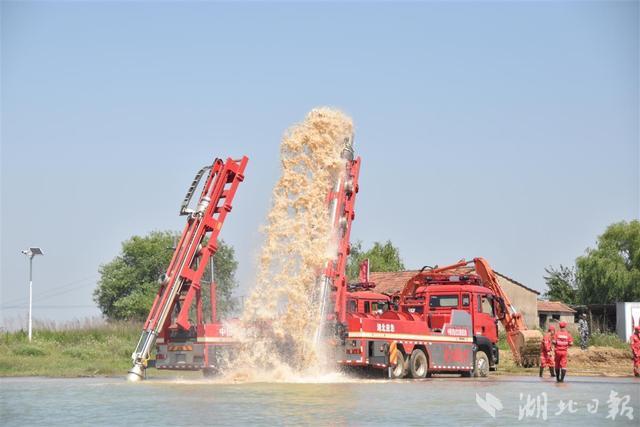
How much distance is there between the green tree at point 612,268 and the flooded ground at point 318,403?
183 ft

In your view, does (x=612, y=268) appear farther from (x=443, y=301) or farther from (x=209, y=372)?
(x=209, y=372)

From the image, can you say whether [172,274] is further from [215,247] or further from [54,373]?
[54,373]

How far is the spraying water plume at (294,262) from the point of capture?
90.4 ft

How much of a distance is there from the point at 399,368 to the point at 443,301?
182 inches

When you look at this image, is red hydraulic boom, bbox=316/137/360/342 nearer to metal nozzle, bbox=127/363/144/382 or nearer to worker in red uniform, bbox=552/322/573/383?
metal nozzle, bbox=127/363/144/382

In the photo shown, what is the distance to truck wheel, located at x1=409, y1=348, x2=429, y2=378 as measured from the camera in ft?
100

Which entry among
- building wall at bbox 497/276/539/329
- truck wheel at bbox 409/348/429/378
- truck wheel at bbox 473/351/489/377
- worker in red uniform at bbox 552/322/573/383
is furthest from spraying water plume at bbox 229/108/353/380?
building wall at bbox 497/276/539/329

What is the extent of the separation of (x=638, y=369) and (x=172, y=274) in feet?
45.1

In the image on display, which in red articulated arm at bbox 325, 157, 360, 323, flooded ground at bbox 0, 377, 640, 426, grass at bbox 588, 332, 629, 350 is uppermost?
red articulated arm at bbox 325, 157, 360, 323

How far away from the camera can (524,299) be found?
69.0m

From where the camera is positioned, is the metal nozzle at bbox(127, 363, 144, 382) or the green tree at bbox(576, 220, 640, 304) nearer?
the metal nozzle at bbox(127, 363, 144, 382)

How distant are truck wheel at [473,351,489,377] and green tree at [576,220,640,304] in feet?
166

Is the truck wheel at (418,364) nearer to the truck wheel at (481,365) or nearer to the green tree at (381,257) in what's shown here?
Result: the truck wheel at (481,365)

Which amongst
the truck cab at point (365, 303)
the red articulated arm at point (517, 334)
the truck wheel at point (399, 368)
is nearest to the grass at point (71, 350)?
the truck cab at point (365, 303)
